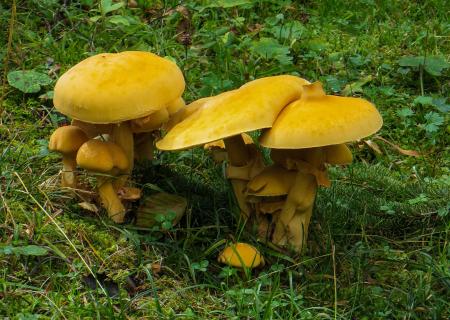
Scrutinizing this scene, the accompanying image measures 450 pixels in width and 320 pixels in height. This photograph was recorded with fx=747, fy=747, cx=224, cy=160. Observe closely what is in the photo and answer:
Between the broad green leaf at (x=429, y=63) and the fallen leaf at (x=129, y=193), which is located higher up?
the fallen leaf at (x=129, y=193)

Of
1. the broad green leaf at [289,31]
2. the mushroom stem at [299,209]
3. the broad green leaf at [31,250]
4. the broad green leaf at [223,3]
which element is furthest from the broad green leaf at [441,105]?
the broad green leaf at [31,250]

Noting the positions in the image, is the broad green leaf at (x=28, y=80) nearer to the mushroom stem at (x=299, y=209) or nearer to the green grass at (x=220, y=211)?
the green grass at (x=220, y=211)

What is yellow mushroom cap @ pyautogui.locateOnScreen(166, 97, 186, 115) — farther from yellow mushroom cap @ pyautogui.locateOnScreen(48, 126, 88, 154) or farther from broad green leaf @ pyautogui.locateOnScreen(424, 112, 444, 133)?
broad green leaf @ pyautogui.locateOnScreen(424, 112, 444, 133)

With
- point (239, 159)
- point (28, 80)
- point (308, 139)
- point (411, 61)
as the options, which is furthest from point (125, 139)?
point (411, 61)

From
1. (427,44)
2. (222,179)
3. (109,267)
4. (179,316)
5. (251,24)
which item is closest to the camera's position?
(179,316)

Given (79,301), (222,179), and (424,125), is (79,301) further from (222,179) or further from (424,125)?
(424,125)

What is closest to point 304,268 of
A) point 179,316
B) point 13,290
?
point 179,316
